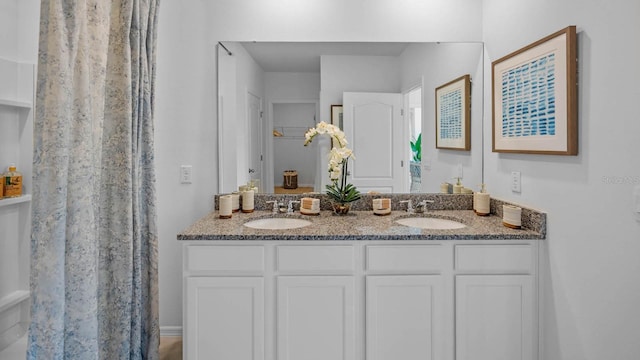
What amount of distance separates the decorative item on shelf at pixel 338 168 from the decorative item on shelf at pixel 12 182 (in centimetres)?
149

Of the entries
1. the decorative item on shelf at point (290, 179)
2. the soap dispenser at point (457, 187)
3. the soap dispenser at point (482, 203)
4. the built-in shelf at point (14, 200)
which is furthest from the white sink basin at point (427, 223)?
the built-in shelf at point (14, 200)

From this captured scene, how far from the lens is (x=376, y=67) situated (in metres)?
2.63

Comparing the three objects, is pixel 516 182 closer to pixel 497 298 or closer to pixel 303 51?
pixel 497 298

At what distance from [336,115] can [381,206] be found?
2.11ft

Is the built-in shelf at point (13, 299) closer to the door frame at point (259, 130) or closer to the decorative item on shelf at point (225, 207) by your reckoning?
the decorative item on shelf at point (225, 207)

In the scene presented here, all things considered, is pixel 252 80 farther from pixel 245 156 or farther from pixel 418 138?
pixel 418 138

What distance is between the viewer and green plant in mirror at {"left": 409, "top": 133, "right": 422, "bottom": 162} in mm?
2689

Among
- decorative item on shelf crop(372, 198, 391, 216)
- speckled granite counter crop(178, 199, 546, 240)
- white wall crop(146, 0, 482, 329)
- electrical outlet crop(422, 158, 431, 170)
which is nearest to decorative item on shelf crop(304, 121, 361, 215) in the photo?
decorative item on shelf crop(372, 198, 391, 216)

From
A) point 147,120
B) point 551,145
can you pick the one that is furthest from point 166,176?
point 551,145

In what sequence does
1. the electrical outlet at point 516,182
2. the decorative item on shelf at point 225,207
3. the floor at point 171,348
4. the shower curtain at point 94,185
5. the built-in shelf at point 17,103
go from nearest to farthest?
1. the shower curtain at point 94,185
2. the built-in shelf at point 17,103
3. the electrical outlet at point 516,182
4. the decorative item on shelf at point 225,207
5. the floor at point 171,348

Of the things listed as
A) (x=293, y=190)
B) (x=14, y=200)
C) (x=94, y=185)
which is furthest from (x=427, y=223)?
(x=14, y=200)

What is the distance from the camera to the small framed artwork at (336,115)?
2.63 meters

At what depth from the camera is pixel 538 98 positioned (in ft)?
6.33

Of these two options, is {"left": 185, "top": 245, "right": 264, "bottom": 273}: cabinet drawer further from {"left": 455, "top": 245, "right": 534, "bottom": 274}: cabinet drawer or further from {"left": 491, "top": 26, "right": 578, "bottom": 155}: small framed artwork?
{"left": 491, "top": 26, "right": 578, "bottom": 155}: small framed artwork
